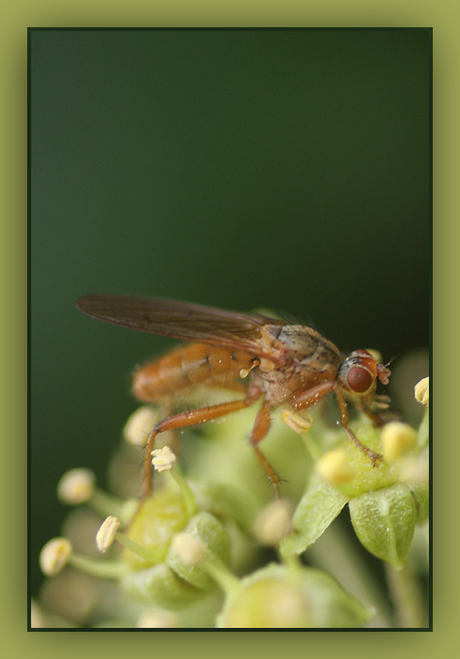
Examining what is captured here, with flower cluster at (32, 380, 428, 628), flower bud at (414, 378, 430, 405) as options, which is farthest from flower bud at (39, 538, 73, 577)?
flower bud at (414, 378, 430, 405)

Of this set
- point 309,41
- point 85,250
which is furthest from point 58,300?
point 309,41

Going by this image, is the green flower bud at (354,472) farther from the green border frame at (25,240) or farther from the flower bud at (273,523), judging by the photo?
the green border frame at (25,240)

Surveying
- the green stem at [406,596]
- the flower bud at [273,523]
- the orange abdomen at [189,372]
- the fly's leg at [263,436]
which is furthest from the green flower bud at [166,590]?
the orange abdomen at [189,372]

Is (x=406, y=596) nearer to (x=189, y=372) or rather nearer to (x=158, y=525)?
(x=158, y=525)

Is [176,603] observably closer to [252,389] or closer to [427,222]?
[252,389]

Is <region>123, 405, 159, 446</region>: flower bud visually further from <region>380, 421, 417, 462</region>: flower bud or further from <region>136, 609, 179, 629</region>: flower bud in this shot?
<region>380, 421, 417, 462</region>: flower bud
